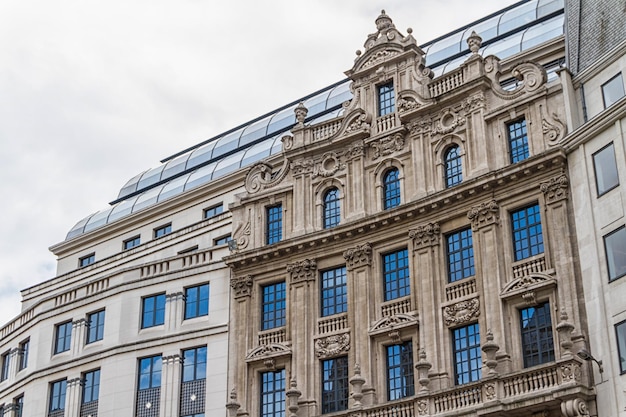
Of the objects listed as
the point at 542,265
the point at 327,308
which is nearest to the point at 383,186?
the point at 327,308

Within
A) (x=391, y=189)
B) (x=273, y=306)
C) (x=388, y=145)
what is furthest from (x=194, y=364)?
(x=388, y=145)

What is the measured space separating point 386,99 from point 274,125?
1872cm

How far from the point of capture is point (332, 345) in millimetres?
43719

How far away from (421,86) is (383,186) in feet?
15.7

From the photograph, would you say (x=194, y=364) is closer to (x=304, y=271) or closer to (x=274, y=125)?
(x=304, y=271)

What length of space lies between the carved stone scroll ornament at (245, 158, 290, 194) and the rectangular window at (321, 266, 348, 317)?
5.82 meters

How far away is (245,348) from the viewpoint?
46000 mm

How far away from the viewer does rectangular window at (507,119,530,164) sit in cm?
4163

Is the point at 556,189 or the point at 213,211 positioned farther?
the point at 213,211

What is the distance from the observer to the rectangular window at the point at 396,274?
43250 millimetres

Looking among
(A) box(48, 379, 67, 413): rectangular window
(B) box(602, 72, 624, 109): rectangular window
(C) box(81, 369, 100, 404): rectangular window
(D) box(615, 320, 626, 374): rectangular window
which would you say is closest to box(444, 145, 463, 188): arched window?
(B) box(602, 72, 624, 109): rectangular window

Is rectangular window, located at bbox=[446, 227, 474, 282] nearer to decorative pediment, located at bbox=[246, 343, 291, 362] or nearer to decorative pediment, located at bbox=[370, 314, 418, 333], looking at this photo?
decorative pediment, located at bbox=[370, 314, 418, 333]

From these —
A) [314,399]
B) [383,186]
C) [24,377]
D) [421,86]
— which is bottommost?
[314,399]

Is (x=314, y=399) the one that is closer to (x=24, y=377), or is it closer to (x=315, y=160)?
(x=315, y=160)
